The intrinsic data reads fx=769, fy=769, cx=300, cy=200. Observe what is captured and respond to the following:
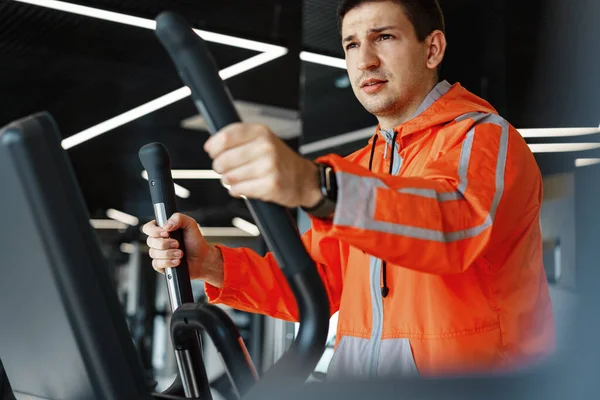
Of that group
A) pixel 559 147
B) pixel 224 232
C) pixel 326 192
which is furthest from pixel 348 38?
pixel 224 232

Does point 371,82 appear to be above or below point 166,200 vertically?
above

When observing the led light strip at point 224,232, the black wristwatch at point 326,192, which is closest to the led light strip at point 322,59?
the led light strip at point 224,232

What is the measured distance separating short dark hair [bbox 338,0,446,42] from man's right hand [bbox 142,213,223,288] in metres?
0.65

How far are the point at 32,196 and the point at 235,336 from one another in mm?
278

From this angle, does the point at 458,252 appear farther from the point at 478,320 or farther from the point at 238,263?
the point at 238,263

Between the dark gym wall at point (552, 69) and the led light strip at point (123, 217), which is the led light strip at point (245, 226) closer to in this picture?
the led light strip at point (123, 217)

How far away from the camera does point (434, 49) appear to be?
5.98ft

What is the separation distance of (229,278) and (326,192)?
807mm

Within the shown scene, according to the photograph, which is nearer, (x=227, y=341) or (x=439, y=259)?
(x=227, y=341)

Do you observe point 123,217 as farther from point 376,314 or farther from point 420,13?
point 376,314

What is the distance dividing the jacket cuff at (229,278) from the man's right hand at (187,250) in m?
0.01

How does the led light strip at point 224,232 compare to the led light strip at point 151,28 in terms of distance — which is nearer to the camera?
the led light strip at point 151,28

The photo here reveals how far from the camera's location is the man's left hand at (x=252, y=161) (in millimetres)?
689

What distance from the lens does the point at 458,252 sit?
110 cm
